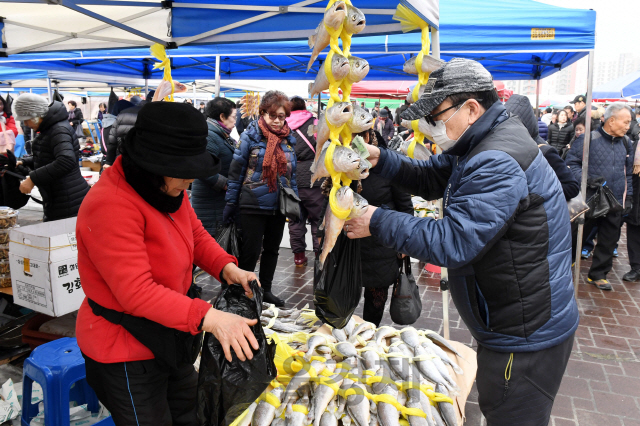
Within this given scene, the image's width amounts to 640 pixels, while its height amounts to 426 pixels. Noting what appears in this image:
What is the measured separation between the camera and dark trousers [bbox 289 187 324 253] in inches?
225

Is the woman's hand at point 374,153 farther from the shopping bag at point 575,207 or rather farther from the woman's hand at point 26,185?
the woman's hand at point 26,185

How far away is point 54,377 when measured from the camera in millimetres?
2324

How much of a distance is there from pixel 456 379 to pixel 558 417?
81 cm

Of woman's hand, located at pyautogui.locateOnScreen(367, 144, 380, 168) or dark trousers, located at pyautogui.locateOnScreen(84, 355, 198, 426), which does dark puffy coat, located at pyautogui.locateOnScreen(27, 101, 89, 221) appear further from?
woman's hand, located at pyautogui.locateOnScreen(367, 144, 380, 168)

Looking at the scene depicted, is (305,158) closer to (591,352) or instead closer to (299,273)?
(299,273)

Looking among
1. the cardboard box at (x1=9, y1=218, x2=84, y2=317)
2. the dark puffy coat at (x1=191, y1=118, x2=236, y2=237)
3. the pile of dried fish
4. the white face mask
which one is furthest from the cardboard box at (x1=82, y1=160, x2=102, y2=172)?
the white face mask

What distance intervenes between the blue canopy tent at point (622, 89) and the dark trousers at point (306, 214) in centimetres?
1392

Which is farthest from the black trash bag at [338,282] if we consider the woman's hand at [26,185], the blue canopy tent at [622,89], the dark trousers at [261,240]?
the blue canopy tent at [622,89]

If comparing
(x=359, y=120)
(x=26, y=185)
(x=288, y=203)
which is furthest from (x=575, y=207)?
(x=26, y=185)

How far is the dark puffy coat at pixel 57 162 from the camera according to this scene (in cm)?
406

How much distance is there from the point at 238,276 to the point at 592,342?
383cm

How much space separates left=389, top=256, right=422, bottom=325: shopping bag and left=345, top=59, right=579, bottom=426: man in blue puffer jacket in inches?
51.4

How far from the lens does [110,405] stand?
1.85 meters

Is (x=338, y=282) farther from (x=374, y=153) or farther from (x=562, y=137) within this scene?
(x=562, y=137)
